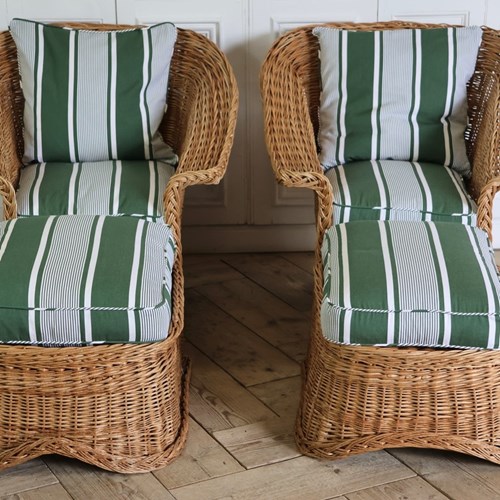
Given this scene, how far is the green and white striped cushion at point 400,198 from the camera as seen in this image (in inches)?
95.5

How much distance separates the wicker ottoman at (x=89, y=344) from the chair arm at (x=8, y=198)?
0.20 meters

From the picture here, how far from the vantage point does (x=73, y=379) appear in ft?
6.66

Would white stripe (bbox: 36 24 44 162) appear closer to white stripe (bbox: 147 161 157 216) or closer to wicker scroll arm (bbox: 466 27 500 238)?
white stripe (bbox: 147 161 157 216)

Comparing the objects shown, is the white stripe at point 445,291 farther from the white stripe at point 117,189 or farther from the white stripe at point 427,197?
the white stripe at point 117,189

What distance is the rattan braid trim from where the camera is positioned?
241cm

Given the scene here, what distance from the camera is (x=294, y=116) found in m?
2.63

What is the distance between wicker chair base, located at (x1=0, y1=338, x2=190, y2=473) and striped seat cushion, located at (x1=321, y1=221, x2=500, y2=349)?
40 centimetres

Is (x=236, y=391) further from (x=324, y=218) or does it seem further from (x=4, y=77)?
(x=4, y=77)

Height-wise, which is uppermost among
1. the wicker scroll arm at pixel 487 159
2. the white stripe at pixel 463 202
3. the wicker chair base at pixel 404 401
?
the wicker scroll arm at pixel 487 159

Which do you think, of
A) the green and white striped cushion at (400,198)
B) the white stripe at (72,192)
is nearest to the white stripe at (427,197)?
the green and white striped cushion at (400,198)

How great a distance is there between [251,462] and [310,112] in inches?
44.4

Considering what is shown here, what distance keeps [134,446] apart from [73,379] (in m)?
0.22

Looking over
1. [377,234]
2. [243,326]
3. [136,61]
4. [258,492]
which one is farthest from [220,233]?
[258,492]

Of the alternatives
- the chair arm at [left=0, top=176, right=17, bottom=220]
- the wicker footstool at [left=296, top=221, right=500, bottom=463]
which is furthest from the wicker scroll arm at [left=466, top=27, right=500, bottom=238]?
the chair arm at [left=0, top=176, right=17, bottom=220]
